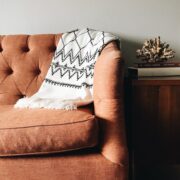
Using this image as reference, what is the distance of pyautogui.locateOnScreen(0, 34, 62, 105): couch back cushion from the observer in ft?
4.96

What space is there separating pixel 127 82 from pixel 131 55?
383 mm

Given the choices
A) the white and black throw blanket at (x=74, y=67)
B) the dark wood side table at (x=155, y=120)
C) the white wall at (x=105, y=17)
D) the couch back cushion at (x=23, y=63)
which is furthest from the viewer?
the white wall at (x=105, y=17)

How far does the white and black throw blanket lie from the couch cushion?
14.2 inches

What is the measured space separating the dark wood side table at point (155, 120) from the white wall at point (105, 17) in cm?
50

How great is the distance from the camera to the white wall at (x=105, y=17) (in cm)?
166

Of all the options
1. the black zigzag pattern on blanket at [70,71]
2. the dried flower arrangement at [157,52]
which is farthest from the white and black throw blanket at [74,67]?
the dried flower arrangement at [157,52]

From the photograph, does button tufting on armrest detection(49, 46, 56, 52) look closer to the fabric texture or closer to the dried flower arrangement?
the dried flower arrangement

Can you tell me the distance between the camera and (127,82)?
1379mm

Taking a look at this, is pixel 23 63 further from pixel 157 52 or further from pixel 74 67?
pixel 157 52

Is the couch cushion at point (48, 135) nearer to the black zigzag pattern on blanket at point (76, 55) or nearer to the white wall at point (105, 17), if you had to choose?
the black zigzag pattern on blanket at point (76, 55)

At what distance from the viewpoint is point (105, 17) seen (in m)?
1.68

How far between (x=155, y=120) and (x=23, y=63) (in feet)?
2.72

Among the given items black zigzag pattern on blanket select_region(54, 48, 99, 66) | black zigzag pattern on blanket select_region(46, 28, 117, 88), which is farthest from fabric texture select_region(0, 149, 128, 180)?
black zigzag pattern on blanket select_region(54, 48, 99, 66)

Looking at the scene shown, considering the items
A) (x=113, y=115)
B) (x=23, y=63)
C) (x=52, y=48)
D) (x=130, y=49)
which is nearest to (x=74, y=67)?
(x=52, y=48)
